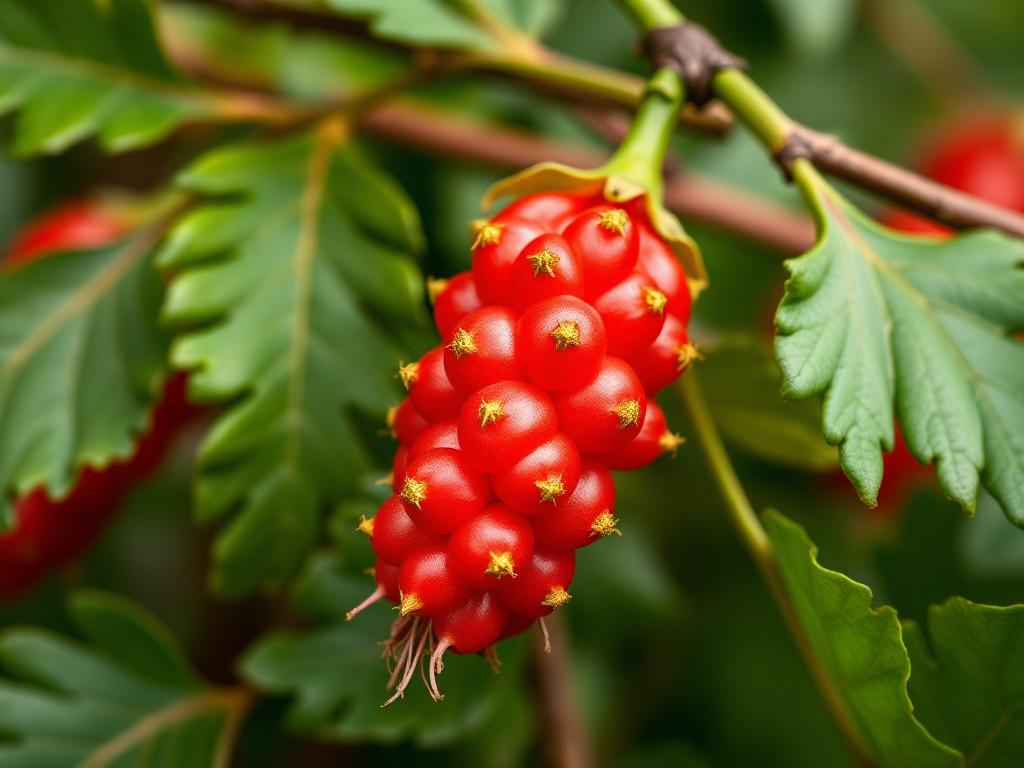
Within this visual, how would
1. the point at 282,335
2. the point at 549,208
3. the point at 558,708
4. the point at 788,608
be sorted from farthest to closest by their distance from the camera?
the point at 558,708 → the point at 282,335 → the point at 788,608 → the point at 549,208

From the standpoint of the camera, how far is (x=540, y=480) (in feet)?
1.63

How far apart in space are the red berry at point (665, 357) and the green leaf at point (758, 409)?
0.85 ft

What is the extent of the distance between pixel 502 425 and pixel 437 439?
0.05 m

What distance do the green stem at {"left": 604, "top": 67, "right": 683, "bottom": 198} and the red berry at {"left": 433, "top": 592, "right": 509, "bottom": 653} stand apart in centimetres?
26

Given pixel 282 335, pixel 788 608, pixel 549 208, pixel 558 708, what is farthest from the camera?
pixel 558 708

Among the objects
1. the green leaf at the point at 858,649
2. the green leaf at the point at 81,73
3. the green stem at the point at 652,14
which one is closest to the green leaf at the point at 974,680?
the green leaf at the point at 858,649

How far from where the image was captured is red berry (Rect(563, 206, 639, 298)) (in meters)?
0.55

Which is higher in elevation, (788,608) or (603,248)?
(603,248)

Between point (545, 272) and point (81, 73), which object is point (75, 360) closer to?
point (81, 73)

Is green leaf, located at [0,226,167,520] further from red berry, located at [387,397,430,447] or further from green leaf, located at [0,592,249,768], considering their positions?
red berry, located at [387,397,430,447]

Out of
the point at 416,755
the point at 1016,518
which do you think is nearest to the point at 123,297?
the point at 416,755

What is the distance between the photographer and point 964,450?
24.2 inches

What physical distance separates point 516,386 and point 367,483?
0.35 metres

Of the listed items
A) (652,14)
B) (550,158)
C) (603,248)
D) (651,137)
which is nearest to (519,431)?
(603,248)
